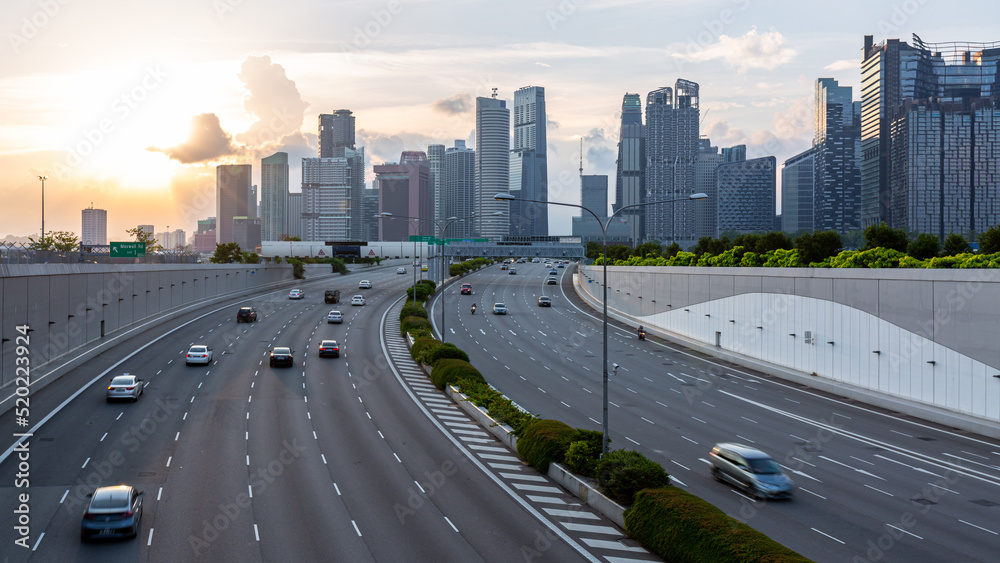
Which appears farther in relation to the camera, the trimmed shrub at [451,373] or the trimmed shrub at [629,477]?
the trimmed shrub at [451,373]

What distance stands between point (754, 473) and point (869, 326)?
22146 mm

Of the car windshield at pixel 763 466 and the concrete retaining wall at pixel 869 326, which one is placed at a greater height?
the concrete retaining wall at pixel 869 326

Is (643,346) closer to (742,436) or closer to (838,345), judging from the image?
(838,345)

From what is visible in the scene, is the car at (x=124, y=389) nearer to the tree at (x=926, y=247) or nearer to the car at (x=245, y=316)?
the car at (x=245, y=316)

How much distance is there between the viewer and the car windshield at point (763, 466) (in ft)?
77.6

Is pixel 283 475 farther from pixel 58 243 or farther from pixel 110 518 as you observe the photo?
pixel 58 243

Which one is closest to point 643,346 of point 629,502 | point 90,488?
point 629,502

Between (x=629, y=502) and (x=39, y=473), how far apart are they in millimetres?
20646

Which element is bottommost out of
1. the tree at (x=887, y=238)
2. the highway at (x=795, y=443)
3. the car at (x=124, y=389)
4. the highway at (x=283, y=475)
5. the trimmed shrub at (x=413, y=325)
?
the highway at (x=795, y=443)

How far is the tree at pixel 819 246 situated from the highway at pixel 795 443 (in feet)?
35.1

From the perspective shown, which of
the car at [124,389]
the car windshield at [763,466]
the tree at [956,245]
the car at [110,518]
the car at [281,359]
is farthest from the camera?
the tree at [956,245]

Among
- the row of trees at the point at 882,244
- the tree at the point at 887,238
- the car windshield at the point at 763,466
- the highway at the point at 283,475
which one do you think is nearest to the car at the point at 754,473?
the car windshield at the point at 763,466

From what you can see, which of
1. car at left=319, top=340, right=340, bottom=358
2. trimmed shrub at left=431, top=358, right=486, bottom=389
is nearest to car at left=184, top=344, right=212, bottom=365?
car at left=319, top=340, right=340, bottom=358

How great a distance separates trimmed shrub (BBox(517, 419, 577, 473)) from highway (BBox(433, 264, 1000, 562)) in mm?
3912
